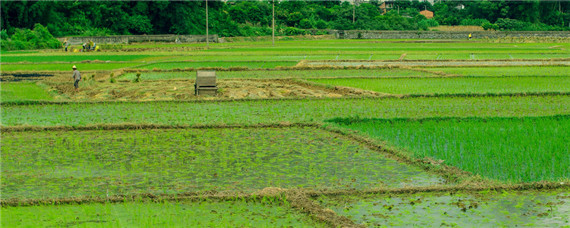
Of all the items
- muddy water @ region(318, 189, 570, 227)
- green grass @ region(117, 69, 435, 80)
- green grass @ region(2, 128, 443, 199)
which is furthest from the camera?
green grass @ region(117, 69, 435, 80)

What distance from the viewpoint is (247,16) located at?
70250 millimetres

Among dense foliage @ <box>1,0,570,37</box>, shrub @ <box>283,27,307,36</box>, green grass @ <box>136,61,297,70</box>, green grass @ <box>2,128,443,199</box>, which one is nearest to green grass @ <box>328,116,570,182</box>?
green grass @ <box>2,128,443,199</box>

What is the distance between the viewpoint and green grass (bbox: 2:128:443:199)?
717cm

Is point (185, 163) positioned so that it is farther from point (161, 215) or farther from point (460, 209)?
point (460, 209)

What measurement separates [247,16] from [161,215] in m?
65.3

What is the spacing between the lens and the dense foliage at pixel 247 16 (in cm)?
5625

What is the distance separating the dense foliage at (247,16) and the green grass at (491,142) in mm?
46564

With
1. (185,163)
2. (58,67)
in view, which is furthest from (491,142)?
(58,67)

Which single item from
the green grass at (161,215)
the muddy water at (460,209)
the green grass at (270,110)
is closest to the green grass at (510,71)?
the green grass at (270,110)

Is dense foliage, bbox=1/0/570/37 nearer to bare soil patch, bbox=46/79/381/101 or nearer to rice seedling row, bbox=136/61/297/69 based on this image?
rice seedling row, bbox=136/61/297/69

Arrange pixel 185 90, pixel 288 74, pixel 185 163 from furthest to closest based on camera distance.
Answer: pixel 288 74 < pixel 185 90 < pixel 185 163

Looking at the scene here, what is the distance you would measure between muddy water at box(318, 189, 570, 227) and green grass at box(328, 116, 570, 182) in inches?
31.3

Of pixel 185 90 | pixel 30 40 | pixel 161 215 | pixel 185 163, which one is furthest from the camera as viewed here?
pixel 30 40

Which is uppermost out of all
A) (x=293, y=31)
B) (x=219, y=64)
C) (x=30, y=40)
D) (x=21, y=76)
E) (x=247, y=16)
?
(x=247, y=16)
